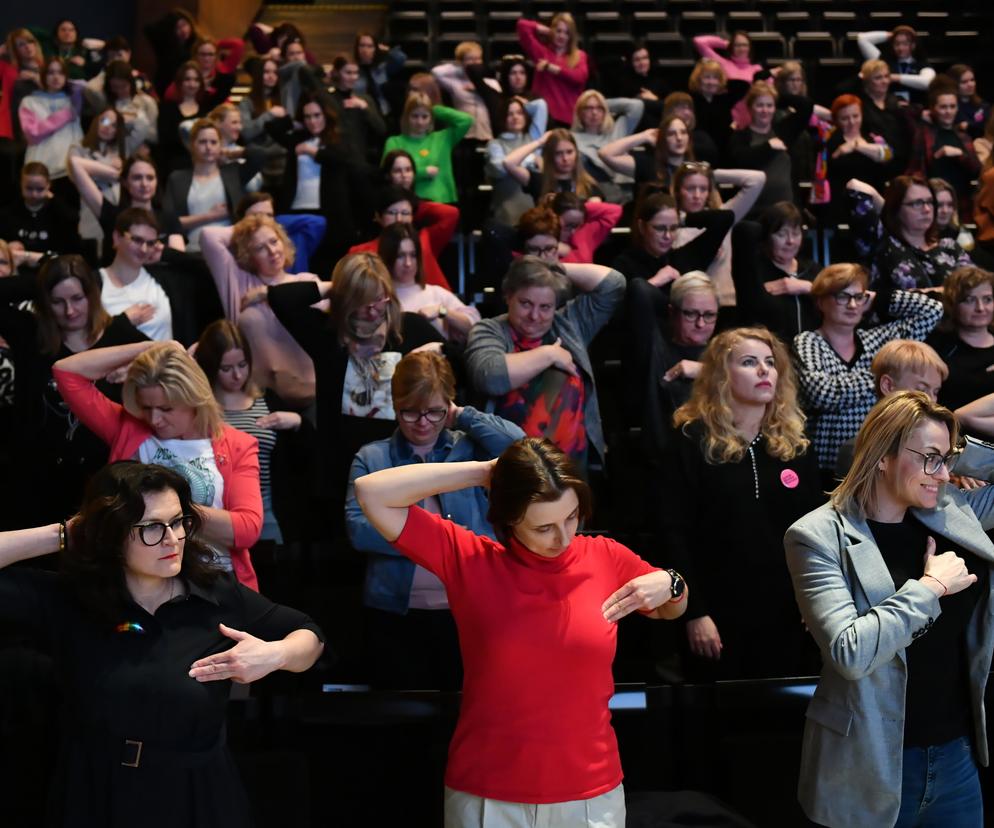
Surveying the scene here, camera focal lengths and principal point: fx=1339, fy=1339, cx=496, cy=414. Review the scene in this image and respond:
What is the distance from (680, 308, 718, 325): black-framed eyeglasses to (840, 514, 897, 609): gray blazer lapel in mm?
1711

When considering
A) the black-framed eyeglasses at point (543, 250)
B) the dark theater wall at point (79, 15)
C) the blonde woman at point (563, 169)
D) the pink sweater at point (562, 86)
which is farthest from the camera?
the dark theater wall at point (79, 15)

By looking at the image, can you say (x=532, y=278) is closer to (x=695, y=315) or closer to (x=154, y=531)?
(x=695, y=315)

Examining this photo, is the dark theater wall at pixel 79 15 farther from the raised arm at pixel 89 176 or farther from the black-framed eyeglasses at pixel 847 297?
the black-framed eyeglasses at pixel 847 297

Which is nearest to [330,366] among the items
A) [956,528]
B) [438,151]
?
[956,528]

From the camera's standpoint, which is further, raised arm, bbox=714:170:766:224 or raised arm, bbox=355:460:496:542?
raised arm, bbox=714:170:766:224

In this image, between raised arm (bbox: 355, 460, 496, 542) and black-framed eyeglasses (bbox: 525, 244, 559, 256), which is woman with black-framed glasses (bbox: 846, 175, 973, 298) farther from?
raised arm (bbox: 355, 460, 496, 542)

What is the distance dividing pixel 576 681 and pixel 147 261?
2861mm

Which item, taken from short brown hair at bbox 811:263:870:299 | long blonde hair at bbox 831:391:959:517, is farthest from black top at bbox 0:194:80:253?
long blonde hair at bbox 831:391:959:517

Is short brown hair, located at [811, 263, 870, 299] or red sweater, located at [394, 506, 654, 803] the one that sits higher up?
short brown hair, located at [811, 263, 870, 299]

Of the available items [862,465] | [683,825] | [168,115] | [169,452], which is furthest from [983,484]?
[168,115]

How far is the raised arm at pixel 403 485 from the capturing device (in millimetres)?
2211

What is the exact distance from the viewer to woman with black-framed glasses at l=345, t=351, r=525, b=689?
9.97ft

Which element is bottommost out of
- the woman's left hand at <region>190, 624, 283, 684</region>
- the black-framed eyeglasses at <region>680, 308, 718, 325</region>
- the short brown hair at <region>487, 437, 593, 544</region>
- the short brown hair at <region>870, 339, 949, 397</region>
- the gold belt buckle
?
the gold belt buckle

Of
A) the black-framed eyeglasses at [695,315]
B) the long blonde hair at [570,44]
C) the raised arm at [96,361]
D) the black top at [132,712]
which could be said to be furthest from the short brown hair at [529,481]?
the long blonde hair at [570,44]
